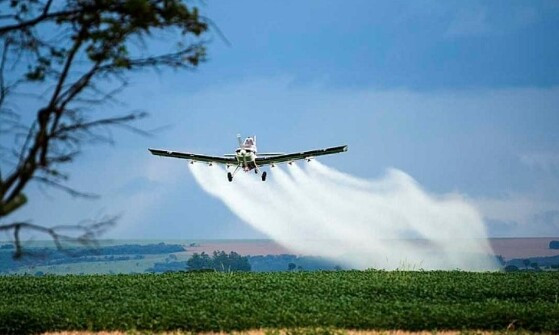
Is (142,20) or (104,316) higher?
(142,20)

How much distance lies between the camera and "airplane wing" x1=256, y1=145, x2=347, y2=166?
49781mm

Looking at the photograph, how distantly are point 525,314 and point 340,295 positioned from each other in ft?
27.9

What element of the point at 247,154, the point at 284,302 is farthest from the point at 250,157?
the point at 284,302

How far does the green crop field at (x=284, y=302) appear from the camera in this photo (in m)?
28.8

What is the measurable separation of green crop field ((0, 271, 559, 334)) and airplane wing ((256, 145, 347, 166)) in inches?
278

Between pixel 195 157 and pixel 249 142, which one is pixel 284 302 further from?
pixel 195 157

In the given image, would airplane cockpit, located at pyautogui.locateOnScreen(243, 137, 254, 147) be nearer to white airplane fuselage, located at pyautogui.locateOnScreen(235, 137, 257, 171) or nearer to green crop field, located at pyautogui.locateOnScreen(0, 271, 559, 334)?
white airplane fuselage, located at pyautogui.locateOnScreen(235, 137, 257, 171)

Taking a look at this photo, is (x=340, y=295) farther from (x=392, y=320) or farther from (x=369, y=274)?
(x=369, y=274)

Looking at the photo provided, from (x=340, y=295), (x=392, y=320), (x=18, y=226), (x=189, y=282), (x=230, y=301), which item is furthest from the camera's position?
(x=189, y=282)

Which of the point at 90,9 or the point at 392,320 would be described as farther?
the point at 392,320

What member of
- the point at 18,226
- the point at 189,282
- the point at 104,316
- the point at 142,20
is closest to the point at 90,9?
the point at 142,20

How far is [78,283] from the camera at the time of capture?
43.9 m

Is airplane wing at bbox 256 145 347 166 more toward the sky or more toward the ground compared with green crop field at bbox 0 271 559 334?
more toward the sky

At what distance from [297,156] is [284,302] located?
21.7 meters
